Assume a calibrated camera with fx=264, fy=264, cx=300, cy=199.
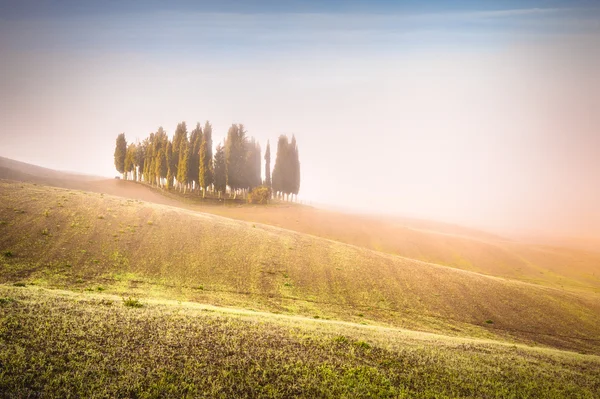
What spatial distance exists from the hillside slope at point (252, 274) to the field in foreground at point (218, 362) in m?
11.5

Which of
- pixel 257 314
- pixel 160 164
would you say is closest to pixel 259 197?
pixel 160 164

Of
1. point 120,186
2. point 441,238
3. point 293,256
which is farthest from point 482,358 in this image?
point 120,186

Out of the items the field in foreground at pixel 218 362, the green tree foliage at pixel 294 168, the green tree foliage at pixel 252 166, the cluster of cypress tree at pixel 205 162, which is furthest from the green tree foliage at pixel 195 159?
the field in foreground at pixel 218 362

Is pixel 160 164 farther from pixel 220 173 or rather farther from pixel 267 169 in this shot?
pixel 267 169

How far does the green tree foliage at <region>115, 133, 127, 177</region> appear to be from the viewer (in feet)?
300

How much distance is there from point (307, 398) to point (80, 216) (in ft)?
117

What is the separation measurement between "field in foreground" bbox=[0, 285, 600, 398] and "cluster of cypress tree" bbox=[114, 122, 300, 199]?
70048 millimetres

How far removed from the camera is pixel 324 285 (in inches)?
1115

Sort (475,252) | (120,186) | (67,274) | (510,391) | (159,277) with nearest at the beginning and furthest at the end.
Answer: (510,391) → (67,274) → (159,277) → (475,252) → (120,186)

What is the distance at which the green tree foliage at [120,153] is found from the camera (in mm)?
91562

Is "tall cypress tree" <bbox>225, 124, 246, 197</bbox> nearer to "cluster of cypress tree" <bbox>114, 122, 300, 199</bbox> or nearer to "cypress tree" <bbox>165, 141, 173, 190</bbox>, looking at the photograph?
"cluster of cypress tree" <bbox>114, 122, 300, 199</bbox>

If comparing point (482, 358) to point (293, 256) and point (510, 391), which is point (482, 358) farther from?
point (293, 256)

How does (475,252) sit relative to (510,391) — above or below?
below

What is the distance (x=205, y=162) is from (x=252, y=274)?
5696cm
